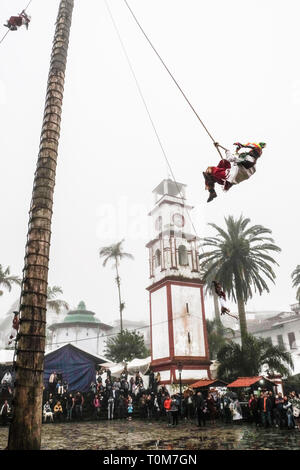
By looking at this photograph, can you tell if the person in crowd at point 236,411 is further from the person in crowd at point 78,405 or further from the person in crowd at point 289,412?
the person in crowd at point 78,405

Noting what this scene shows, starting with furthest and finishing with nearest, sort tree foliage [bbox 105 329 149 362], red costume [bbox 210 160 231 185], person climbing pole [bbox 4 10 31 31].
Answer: tree foliage [bbox 105 329 149 362]
person climbing pole [bbox 4 10 31 31]
red costume [bbox 210 160 231 185]

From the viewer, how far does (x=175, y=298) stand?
32375 millimetres

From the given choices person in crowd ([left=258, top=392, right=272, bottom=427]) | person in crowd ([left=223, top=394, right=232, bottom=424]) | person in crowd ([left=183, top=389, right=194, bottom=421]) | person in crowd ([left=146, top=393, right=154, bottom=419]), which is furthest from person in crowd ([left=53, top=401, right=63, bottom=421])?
person in crowd ([left=258, top=392, right=272, bottom=427])

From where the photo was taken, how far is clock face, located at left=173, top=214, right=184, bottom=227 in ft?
122

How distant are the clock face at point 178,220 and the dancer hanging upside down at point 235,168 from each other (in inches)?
1175

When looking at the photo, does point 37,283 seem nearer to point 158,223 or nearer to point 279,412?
point 279,412

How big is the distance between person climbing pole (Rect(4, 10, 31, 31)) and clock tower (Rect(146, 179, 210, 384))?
19742 mm

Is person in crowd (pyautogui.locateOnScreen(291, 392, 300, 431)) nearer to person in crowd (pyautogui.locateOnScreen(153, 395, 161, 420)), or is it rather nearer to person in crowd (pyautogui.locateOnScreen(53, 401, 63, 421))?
person in crowd (pyautogui.locateOnScreen(153, 395, 161, 420))

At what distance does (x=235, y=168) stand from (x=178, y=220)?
30.3 m

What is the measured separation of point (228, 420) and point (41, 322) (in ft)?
54.5

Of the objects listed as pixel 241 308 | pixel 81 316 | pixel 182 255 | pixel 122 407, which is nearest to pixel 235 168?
pixel 122 407
